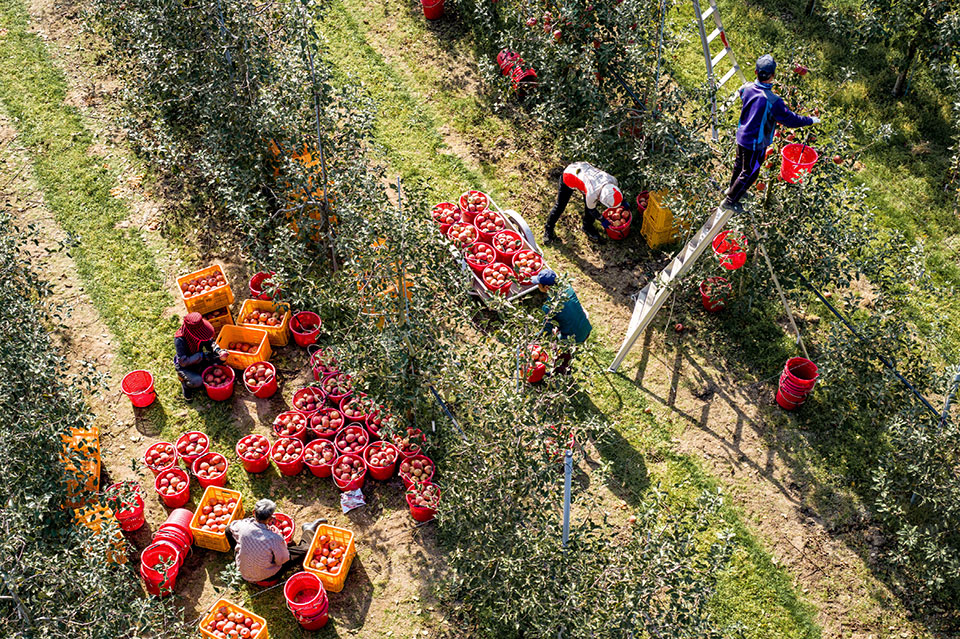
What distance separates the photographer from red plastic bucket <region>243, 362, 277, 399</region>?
12125 mm

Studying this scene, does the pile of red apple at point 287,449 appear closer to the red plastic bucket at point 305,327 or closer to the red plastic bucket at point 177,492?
the red plastic bucket at point 177,492

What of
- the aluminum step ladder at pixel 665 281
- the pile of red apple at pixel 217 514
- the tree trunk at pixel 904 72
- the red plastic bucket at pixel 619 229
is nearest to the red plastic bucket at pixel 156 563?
the pile of red apple at pixel 217 514

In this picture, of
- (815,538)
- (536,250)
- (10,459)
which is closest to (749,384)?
(815,538)

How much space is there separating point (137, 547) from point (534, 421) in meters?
5.62

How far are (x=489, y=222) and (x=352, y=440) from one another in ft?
14.4

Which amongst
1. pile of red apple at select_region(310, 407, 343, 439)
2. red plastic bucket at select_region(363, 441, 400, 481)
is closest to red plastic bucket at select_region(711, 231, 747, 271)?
red plastic bucket at select_region(363, 441, 400, 481)

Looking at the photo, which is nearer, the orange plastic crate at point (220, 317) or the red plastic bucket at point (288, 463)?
the red plastic bucket at point (288, 463)

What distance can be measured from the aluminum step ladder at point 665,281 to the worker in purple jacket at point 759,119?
2.47ft

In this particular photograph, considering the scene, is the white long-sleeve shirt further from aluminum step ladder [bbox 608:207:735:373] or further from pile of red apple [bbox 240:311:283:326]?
pile of red apple [bbox 240:311:283:326]

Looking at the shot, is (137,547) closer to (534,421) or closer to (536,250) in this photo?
(534,421)

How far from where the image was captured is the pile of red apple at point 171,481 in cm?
1100

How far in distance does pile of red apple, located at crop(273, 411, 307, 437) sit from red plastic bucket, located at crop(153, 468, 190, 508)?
Result: 1.30 meters

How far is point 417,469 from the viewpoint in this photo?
36.6 ft

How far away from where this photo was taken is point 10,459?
856 cm
